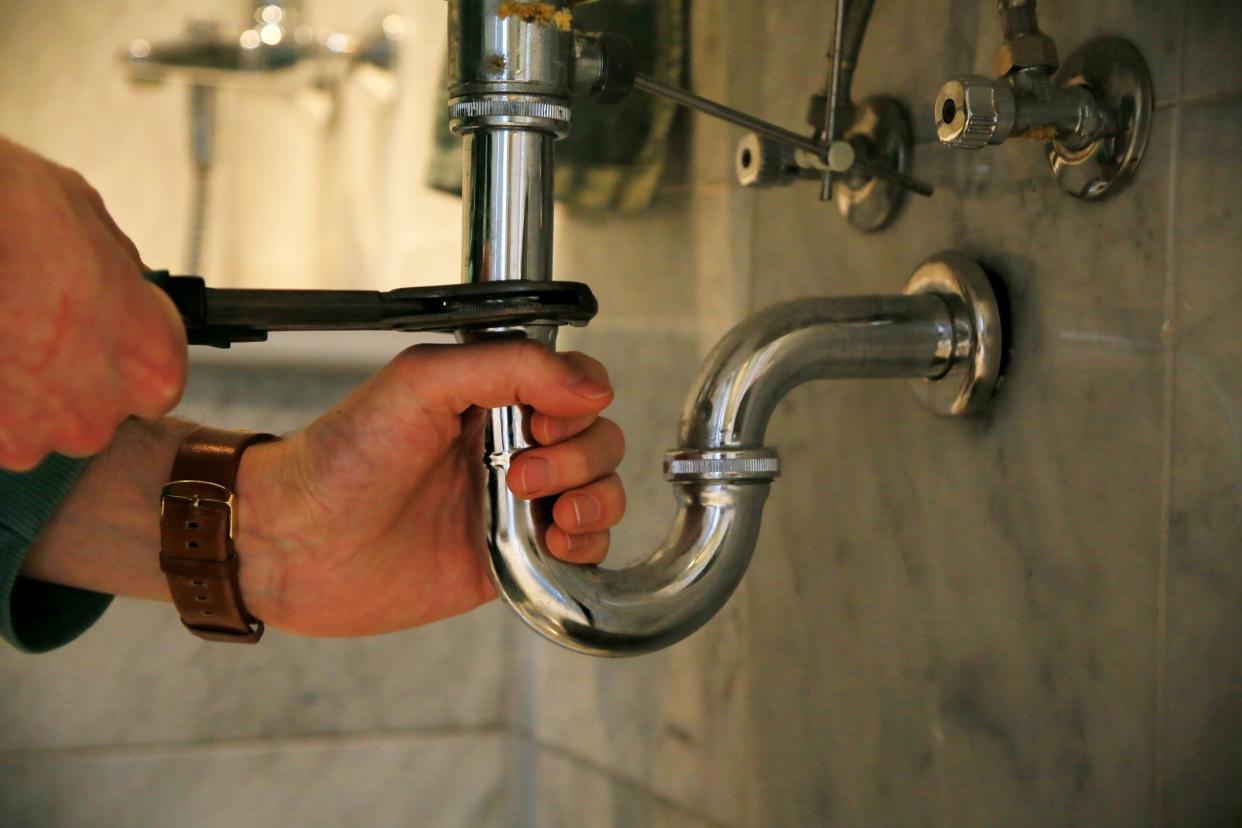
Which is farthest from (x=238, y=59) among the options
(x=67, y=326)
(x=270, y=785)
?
(x=67, y=326)

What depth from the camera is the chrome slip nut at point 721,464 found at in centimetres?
41

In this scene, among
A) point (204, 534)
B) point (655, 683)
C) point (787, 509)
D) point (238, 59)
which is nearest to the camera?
point (204, 534)

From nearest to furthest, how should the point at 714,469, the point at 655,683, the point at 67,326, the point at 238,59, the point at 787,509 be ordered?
the point at 67,326
the point at 714,469
the point at 787,509
the point at 655,683
the point at 238,59

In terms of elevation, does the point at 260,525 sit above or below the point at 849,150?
below

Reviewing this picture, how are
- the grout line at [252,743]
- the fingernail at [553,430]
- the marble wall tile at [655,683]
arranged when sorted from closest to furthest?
the fingernail at [553,430], the marble wall tile at [655,683], the grout line at [252,743]

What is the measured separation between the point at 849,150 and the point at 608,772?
0.47m

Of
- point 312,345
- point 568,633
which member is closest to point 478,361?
point 568,633

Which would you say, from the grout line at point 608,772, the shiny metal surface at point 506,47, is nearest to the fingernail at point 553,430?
the shiny metal surface at point 506,47

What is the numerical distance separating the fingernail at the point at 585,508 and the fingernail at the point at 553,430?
0.02m

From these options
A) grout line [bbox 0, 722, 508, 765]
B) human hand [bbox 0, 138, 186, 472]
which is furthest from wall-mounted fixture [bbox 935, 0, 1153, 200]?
grout line [bbox 0, 722, 508, 765]

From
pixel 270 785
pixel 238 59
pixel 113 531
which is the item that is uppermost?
pixel 238 59

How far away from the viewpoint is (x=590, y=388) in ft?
1.33

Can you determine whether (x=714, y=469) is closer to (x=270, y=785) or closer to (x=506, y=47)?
(x=506, y=47)

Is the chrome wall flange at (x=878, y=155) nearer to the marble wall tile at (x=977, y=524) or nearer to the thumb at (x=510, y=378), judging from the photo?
the marble wall tile at (x=977, y=524)
